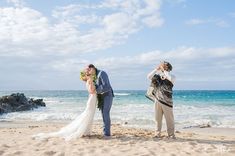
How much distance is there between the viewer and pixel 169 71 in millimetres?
10078

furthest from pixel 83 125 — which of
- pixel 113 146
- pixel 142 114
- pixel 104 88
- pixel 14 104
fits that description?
pixel 14 104

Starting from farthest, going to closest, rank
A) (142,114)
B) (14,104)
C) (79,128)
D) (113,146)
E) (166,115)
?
1. (14,104)
2. (142,114)
3. (166,115)
4. (79,128)
5. (113,146)

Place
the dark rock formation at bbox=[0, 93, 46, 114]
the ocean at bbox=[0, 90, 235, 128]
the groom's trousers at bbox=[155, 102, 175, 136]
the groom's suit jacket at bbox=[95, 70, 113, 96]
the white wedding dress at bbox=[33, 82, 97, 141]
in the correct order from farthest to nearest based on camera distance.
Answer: the dark rock formation at bbox=[0, 93, 46, 114] → the ocean at bbox=[0, 90, 235, 128] → the groom's trousers at bbox=[155, 102, 175, 136] → the groom's suit jacket at bbox=[95, 70, 113, 96] → the white wedding dress at bbox=[33, 82, 97, 141]

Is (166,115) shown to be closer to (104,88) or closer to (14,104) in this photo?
(104,88)

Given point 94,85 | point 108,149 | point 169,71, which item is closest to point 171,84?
point 169,71

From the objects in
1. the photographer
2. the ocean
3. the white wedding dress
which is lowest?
the ocean

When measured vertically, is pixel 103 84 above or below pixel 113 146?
above

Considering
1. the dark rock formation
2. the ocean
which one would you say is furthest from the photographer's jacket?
the dark rock formation

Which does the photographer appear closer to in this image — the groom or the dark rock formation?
the groom

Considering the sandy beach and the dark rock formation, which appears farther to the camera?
the dark rock formation

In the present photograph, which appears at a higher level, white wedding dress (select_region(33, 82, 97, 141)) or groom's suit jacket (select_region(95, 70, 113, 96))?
groom's suit jacket (select_region(95, 70, 113, 96))

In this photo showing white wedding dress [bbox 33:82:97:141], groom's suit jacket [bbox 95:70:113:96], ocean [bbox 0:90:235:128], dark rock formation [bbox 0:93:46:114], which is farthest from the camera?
dark rock formation [bbox 0:93:46:114]

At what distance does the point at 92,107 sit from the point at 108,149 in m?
1.77

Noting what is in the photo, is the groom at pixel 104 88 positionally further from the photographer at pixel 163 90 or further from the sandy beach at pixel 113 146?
the photographer at pixel 163 90
